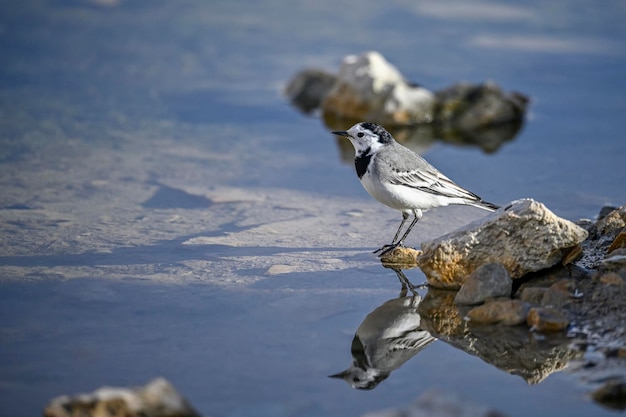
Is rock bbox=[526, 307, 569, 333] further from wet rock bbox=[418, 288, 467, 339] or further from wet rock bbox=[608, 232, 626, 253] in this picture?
wet rock bbox=[608, 232, 626, 253]

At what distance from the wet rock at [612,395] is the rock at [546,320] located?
2.91 feet

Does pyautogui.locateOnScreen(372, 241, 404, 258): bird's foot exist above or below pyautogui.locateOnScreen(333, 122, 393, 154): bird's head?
below

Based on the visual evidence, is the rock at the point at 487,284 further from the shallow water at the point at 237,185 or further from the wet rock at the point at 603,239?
the wet rock at the point at 603,239

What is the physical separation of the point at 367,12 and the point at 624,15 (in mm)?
4543

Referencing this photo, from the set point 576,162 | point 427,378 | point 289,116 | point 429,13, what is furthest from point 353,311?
point 429,13

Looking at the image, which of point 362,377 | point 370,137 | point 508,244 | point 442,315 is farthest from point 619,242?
point 362,377

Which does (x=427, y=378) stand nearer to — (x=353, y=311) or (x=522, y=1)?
(x=353, y=311)

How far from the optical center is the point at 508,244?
24.5ft

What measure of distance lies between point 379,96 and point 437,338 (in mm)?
6837

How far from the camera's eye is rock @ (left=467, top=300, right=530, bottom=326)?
6770 mm

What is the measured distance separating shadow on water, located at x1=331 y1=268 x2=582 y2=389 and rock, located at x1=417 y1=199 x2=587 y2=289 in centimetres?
28

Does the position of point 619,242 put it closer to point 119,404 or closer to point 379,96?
point 119,404

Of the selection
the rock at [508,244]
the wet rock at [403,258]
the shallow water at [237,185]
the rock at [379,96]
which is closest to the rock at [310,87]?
the shallow water at [237,185]

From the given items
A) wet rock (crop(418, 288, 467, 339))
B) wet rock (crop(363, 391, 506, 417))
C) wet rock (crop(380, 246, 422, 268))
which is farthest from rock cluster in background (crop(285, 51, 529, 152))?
wet rock (crop(363, 391, 506, 417))
